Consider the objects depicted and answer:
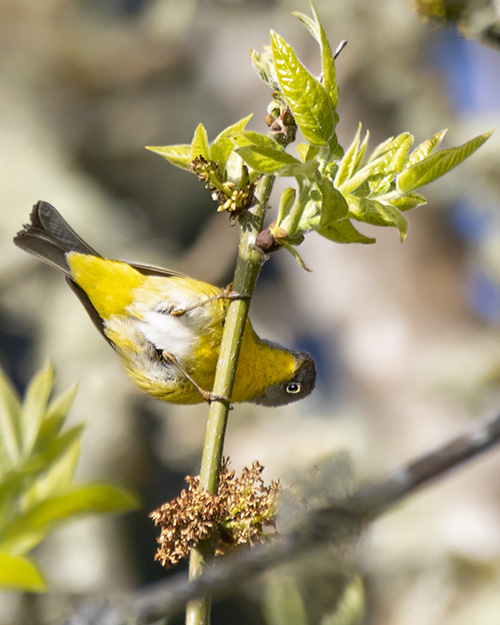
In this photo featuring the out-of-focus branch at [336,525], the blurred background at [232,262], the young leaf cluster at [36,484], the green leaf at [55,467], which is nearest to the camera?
the out-of-focus branch at [336,525]

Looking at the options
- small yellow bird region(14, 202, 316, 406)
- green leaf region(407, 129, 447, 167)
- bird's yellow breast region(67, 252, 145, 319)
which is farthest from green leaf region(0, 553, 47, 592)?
bird's yellow breast region(67, 252, 145, 319)

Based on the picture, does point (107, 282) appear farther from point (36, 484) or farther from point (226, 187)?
point (36, 484)

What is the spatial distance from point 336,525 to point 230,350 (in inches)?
20.8

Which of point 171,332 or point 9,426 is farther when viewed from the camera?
point 171,332

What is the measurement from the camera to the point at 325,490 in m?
0.67

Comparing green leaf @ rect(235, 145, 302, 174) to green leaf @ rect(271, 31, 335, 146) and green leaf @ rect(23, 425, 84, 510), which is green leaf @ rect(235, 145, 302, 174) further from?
green leaf @ rect(23, 425, 84, 510)

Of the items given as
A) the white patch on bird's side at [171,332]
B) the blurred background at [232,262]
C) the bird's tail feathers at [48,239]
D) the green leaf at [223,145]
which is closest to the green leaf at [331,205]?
the green leaf at [223,145]

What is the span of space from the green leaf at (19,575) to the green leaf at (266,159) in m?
0.59

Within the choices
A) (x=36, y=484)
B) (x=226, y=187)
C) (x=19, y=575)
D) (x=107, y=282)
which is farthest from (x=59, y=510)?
(x=107, y=282)

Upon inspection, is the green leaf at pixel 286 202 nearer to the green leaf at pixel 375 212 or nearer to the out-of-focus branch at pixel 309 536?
the green leaf at pixel 375 212

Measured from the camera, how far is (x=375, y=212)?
1.03 meters

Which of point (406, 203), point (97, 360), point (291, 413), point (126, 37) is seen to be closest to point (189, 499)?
point (406, 203)

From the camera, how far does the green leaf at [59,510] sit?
614mm

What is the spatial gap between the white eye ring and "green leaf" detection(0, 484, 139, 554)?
2.20 metres
